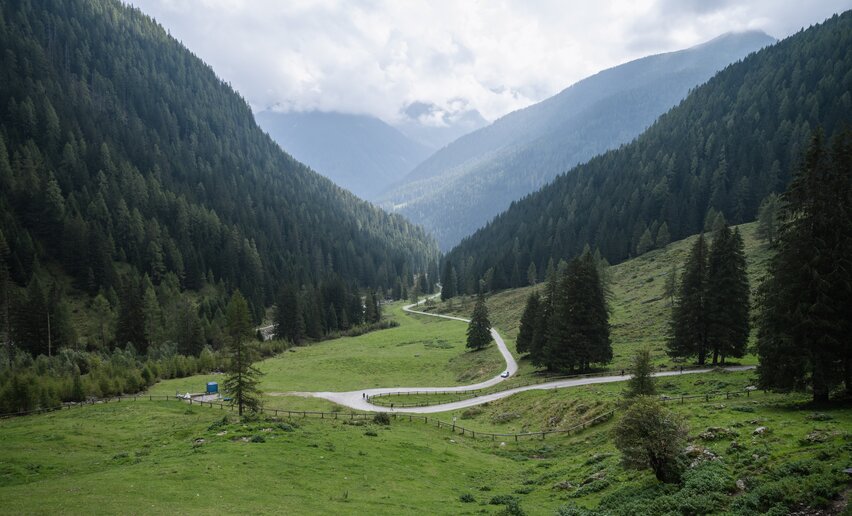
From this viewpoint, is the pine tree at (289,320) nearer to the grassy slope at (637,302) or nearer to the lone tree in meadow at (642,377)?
the grassy slope at (637,302)

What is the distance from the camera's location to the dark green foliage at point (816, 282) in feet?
84.5

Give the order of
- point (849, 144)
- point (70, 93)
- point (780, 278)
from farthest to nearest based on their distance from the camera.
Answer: point (70, 93), point (780, 278), point (849, 144)

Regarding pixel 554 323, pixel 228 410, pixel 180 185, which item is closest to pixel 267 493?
pixel 228 410

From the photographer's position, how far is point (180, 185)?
653 feet

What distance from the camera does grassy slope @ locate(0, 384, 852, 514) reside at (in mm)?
21141

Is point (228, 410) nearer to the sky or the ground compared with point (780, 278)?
→ nearer to the ground

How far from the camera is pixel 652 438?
2067cm

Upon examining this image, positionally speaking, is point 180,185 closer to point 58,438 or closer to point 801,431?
point 58,438

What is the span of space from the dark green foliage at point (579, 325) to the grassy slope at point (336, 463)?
1548 cm

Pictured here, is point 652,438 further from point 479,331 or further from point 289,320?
point 289,320

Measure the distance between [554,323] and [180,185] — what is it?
651 ft

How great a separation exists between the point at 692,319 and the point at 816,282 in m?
28.5

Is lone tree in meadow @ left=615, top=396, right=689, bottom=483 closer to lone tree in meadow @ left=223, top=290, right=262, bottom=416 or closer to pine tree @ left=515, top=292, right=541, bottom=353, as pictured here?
lone tree in meadow @ left=223, top=290, right=262, bottom=416

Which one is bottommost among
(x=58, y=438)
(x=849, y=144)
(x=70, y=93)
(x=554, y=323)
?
(x=58, y=438)
